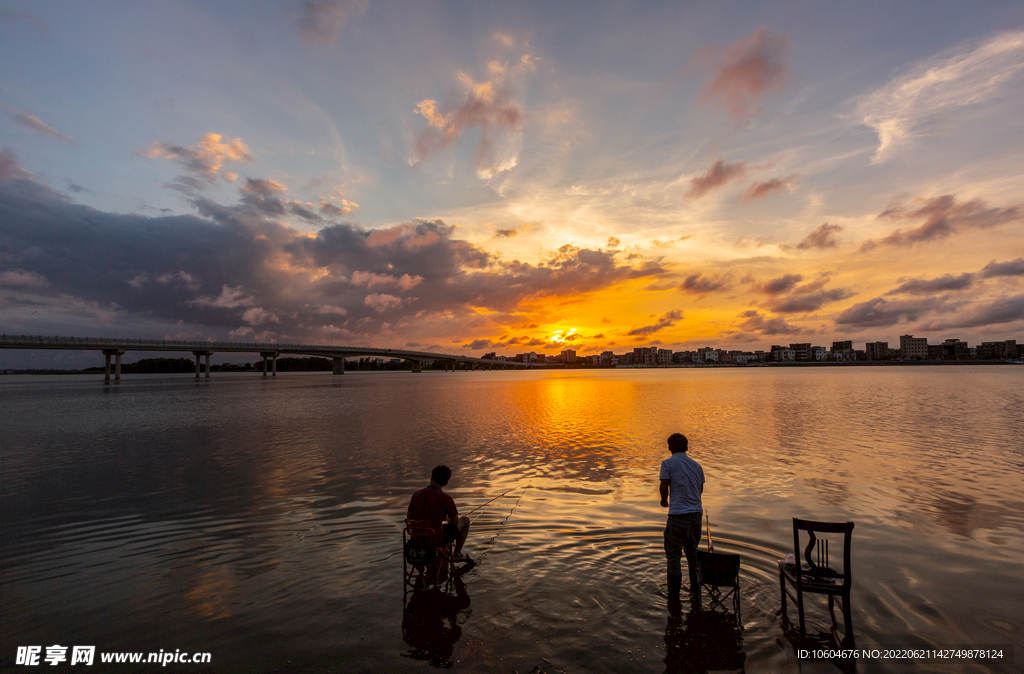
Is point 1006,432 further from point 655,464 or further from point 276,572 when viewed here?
point 276,572

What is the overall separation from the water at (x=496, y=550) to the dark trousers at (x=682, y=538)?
0.59 meters

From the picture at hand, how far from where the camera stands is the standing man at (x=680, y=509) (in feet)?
22.7

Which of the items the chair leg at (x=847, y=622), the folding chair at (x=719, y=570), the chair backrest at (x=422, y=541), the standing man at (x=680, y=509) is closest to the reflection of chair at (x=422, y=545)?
the chair backrest at (x=422, y=541)

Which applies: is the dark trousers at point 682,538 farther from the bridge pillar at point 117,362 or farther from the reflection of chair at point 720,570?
the bridge pillar at point 117,362

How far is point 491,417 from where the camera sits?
35.6 m

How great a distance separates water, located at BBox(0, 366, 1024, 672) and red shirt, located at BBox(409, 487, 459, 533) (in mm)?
1243

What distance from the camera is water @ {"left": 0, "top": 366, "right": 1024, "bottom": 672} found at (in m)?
6.06

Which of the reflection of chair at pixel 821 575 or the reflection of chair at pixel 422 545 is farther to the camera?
the reflection of chair at pixel 422 545

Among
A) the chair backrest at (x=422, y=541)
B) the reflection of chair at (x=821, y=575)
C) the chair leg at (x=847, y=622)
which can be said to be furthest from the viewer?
the chair backrest at (x=422, y=541)

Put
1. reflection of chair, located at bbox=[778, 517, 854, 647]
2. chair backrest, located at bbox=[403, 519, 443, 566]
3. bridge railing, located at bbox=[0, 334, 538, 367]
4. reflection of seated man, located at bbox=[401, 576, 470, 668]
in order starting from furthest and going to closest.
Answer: bridge railing, located at bbox=[0, 334, 538, 367]
chair backrest, located at bbox=[403, 519, 443, 566]
reflection of seated man, located at bbox=[401, 576, 470, 668]
reflection of chair, located at bbox=[778, 517, 854, 647]

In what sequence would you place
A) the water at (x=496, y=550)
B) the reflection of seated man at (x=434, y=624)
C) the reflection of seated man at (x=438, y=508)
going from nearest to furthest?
the reflection of seated man at (x=434, y=624), the water at (x=496, y=550), the reflection of seated man at (x=438, y=508)

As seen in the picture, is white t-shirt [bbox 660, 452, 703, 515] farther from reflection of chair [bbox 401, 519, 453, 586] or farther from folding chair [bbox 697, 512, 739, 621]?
reflection of chair [bbox 401, 519, 453, 586]

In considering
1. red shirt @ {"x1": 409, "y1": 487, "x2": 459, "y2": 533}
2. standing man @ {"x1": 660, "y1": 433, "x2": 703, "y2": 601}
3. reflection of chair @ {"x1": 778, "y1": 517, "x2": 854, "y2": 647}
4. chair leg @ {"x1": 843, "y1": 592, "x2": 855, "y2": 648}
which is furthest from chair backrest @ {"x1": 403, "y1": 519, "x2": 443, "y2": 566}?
chair leg @ {"x1": 843, "y1": 592, "x2": 855, "y2": 648}

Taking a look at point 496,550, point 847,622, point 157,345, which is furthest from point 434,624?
point 157,345
